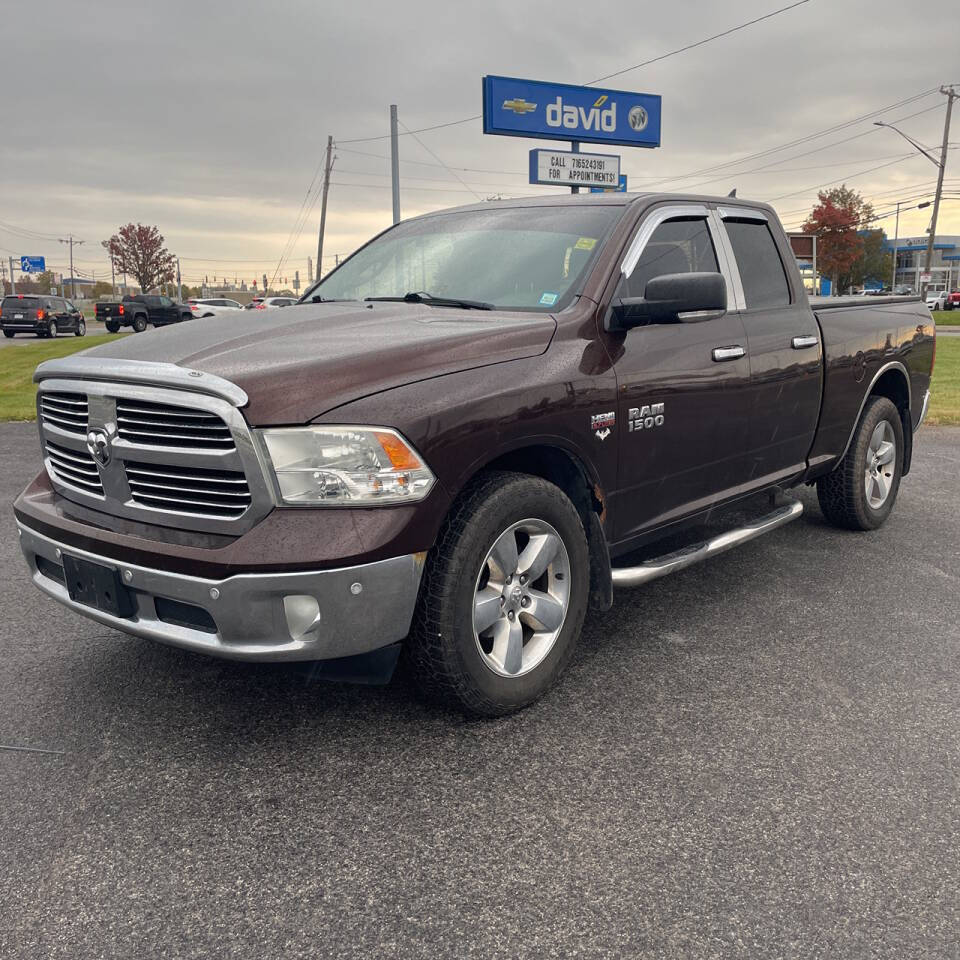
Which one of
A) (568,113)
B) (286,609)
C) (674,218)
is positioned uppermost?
(568,113)

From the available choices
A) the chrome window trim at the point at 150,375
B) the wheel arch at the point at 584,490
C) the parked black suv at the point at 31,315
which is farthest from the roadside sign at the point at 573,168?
the parked black suv at the point at 31,315

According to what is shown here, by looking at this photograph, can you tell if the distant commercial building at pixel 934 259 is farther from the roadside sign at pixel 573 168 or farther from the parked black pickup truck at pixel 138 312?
the roadside sign at pixel 573 168

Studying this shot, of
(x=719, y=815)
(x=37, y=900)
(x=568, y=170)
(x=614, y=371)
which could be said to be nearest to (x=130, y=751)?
(x=37, y=900)

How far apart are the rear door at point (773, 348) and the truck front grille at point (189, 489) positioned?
2.64 meters

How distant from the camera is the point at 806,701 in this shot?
11.6ft

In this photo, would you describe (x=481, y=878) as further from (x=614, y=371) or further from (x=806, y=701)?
(x=614, y=371)

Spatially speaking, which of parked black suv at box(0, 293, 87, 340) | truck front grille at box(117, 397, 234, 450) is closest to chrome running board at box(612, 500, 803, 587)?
truck front grille at box(117, 397, 234, 450)

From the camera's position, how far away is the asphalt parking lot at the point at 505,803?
2295 millimetres

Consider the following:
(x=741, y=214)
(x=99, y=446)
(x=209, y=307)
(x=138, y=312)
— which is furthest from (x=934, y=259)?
(x=99, y=446)

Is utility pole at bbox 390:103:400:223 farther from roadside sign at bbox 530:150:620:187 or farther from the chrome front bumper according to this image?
the chrome front bumper

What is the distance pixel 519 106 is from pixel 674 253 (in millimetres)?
19316

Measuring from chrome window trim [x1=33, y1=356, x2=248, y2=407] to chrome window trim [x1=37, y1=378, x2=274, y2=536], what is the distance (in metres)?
0.02

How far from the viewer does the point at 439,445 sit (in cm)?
300

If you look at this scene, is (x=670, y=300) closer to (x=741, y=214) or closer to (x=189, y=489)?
(x=741, y=214)
